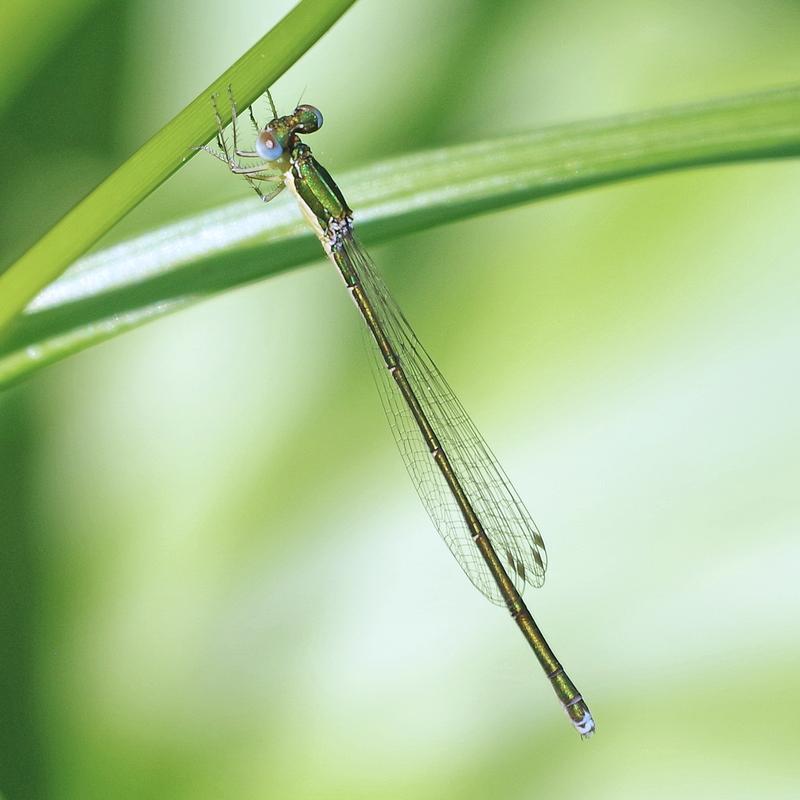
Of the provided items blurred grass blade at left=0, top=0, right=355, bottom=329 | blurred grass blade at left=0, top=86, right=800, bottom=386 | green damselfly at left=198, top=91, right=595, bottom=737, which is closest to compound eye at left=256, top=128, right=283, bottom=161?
green damselfly at left=198, top=91, right=595, bottom=737

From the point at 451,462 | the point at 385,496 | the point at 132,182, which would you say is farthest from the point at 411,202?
the point at 451,462

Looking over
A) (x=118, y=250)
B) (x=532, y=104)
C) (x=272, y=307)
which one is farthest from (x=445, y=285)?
(x=118, y=250)

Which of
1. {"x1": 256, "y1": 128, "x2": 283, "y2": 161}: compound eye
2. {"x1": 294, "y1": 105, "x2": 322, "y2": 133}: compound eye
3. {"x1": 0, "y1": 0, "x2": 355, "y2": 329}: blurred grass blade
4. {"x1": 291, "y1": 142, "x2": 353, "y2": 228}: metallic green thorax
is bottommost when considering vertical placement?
{"x1": 0, "y1": 0, "x2": 355, "y2": 329}: blurred grass blade

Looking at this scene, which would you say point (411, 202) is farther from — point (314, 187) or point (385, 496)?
point (385, 496)

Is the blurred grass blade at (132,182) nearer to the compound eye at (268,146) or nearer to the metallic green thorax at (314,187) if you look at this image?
the metallic green thorax at (314,187)

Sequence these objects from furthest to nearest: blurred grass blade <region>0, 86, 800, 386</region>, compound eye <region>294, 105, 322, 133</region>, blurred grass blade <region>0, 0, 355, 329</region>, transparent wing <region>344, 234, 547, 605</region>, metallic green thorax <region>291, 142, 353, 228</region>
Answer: transparent wing <region>344, 234, 547, 605</region>
compound eye <region>294, 105, 322, 133</region>
metallic green thorax <region>291, 142, 353, 228</region>
blurred grass blade <region>0, 86, 800, 386</region>
blurred grass blade <region>0, 0, 355, 329</region>

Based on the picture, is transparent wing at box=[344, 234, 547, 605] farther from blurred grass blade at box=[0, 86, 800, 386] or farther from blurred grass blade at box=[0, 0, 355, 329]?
blurred grass blade at box=[0, 0, 355, 329]

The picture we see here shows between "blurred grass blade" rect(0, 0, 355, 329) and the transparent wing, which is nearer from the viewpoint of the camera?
"blurred grass blade" rect(0, 0, 355, 329)
